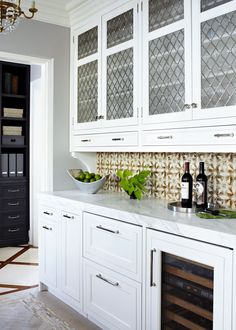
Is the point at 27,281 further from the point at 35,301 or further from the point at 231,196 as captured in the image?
the point at 231,196

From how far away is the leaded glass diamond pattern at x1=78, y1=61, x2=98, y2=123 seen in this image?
3.23 metres

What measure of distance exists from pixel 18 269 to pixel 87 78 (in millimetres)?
2169

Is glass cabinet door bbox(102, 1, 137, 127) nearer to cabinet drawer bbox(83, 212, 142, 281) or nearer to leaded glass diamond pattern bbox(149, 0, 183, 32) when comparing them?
leaded glass diamond pattern bbox(149, 0, 183, 32)

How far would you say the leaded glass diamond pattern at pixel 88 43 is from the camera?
323cm

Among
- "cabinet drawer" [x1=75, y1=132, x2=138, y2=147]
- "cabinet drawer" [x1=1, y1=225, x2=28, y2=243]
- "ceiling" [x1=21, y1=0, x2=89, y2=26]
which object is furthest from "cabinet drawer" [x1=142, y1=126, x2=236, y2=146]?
"cabinet drawer" [x1=1, y1=225, x2=28, y2=243]

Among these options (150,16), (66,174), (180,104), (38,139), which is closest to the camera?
(180,104)

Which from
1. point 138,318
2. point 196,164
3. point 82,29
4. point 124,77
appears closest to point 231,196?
point 196,164

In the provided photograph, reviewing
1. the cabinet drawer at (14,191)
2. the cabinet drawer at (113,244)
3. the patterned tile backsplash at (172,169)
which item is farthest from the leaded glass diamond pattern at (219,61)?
the cabinet drawer at (14,191)

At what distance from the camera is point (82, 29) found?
342 cm

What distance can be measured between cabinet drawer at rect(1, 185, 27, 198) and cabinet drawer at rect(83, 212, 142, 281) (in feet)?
8.28

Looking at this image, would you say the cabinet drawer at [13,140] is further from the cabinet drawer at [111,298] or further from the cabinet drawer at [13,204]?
the cabinet drawer at [111,298]

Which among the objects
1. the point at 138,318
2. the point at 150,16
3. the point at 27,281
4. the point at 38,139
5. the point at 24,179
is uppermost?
the point at 150,16

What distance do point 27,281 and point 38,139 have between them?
2.00 m

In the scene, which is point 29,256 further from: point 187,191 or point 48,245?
point 187,191
